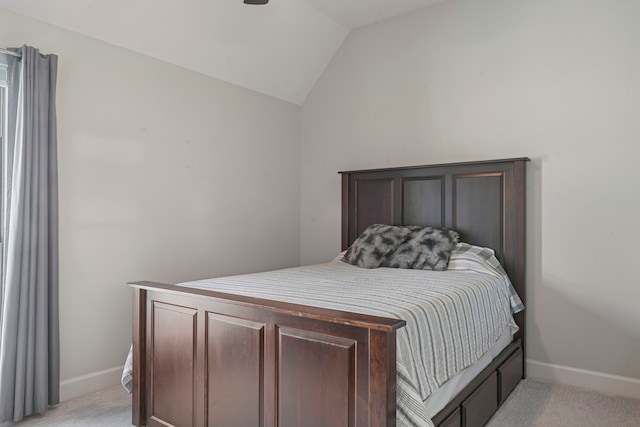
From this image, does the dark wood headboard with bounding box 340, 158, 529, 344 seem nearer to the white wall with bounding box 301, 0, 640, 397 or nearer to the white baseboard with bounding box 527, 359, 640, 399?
the white wall with bounding box 301, 0, 640, 397

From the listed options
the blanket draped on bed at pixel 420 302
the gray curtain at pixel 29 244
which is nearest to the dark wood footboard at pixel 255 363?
the blanket draped on bed at pixel 420 302

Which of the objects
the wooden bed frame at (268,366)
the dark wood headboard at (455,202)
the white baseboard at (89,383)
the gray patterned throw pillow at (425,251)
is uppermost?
the dark wood headboard at (455,202)

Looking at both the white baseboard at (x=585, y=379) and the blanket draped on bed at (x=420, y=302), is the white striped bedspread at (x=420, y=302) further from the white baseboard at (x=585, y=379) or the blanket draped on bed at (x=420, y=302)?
the white baseboard at (x=585, y=379)

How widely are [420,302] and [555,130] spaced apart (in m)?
1.96

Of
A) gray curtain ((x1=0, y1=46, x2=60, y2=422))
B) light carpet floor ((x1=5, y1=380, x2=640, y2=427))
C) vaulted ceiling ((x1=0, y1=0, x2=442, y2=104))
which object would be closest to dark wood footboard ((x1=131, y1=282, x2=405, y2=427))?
light carpet floor ((x1=5, y1=380, x2=640, y2=427))

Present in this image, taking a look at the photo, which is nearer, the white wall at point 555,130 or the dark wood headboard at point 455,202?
the white wall at point 555,130

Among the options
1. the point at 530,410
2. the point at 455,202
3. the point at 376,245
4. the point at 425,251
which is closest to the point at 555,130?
the point at 455,202

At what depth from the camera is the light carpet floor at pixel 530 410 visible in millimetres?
2377

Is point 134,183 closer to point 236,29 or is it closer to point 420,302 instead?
point 236,29

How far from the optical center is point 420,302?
6.31 feet

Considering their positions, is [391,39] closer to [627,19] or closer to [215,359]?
[627,19]

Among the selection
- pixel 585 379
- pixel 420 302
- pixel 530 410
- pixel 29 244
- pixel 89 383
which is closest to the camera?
pixel 420 302

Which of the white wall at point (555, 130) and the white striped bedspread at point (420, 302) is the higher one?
the white wall at point (555, 130)

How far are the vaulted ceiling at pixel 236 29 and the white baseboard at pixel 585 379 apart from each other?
9.95 feet
